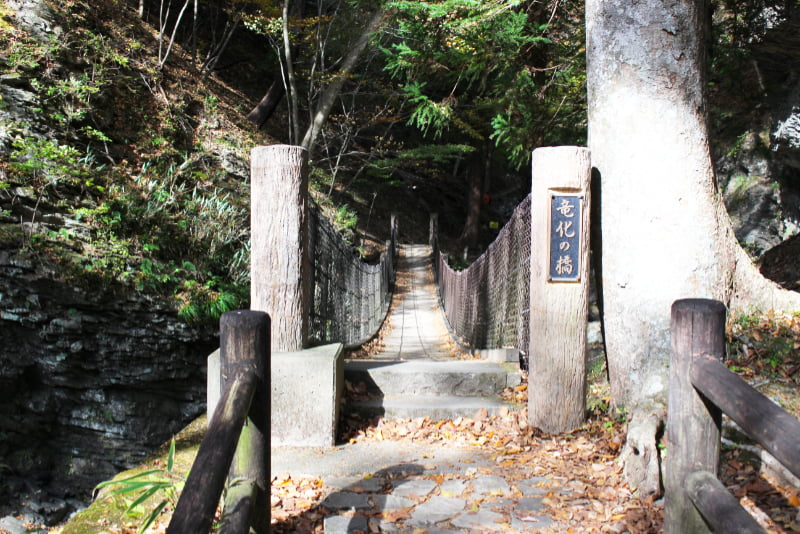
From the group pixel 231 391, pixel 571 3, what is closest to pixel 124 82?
pixel 571 3

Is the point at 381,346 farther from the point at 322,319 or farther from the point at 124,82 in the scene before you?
the point at 124,82

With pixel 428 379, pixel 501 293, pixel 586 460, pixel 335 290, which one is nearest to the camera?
pixel 586 460

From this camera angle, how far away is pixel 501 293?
5238mm

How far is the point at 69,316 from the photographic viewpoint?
598cm

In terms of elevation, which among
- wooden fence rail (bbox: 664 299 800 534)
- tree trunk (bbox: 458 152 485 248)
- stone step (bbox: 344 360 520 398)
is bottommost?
stone step (bbox: 344 360 520 398)

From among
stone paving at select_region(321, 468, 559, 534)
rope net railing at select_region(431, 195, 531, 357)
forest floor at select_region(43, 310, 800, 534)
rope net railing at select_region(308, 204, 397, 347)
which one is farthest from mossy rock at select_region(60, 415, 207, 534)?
rope net railing at select_region(431, 195, 531, 357)

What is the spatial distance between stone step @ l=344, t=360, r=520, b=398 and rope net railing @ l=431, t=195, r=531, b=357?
0.44 meters

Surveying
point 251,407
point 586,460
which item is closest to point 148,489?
point 251,407

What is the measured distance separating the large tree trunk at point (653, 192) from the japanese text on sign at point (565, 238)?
0.24 m

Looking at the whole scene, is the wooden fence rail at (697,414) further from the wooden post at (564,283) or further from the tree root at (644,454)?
the wooden post at (564,283)

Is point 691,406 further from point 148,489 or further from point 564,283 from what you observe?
point 148,489

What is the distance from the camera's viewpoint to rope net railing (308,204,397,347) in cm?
403

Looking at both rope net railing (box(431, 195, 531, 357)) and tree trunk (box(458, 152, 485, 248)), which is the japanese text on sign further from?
tree trunk (box(458, 152, 485, 248))

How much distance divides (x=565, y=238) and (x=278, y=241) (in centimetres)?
171
